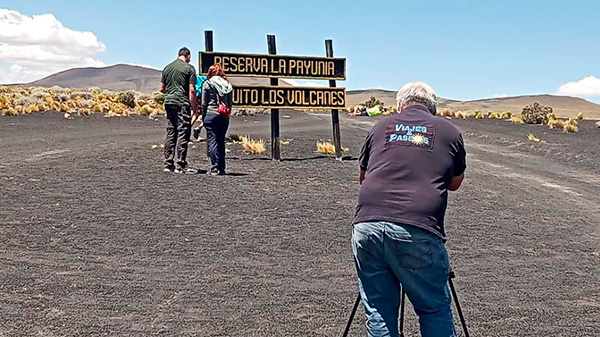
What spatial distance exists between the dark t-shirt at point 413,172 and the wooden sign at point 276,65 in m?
10.1

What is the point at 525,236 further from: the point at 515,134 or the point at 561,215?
the point at 515,134

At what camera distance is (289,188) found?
12094mm

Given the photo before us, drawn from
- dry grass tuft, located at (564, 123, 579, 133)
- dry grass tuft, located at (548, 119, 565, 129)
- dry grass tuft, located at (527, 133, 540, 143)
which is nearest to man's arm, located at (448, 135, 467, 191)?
dry grass tuft, located at (527, 133, 540, 143)

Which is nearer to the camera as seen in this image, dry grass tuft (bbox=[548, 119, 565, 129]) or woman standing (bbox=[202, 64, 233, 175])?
woman standing (bbox=[202, 64, 233, 175])

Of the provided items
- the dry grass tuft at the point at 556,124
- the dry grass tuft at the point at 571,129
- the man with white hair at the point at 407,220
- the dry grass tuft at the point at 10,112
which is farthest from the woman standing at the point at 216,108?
the dry grass tuft at the point at 556,124

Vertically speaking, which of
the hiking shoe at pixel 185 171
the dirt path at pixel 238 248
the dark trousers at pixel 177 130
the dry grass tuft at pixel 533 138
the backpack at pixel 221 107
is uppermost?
the backpack at pixel 221 107

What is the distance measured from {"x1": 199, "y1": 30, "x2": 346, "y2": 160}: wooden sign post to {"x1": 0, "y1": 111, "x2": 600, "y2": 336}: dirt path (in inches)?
44.6

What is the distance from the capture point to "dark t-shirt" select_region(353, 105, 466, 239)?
4090mm

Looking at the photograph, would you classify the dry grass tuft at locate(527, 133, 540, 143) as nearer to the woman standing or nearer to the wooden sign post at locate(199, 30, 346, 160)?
the wooden sign post at locate(199, 30, 346, 160)

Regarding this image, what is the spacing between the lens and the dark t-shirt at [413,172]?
4090 millimetres

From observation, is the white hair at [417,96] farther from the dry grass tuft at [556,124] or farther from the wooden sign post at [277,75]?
the dry grass tuft at [556,124]

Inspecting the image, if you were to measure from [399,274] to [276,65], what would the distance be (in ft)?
36.4

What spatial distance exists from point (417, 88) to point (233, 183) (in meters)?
7.84

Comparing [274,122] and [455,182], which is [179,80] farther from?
[455,182]
